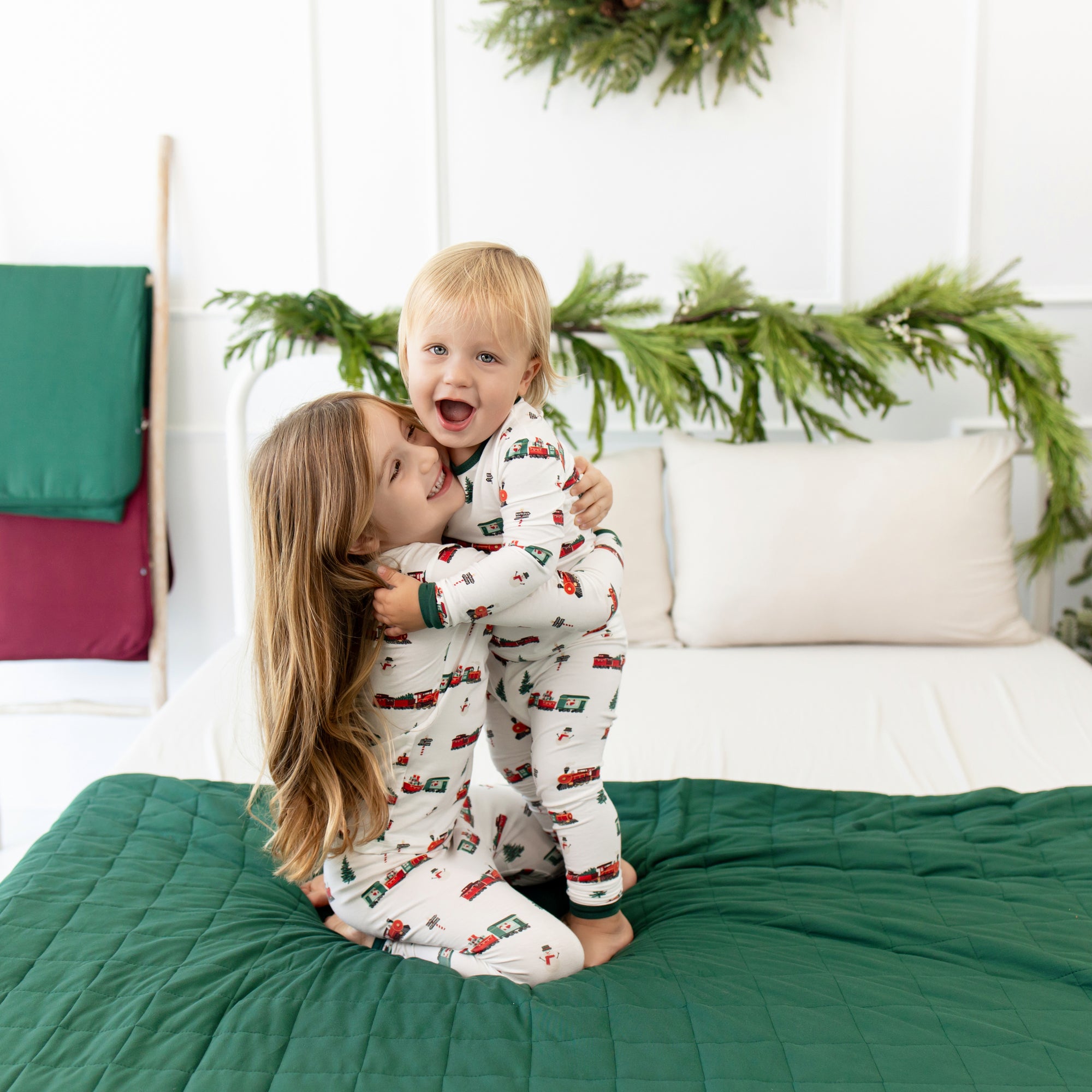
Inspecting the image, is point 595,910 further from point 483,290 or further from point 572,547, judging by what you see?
point 483,290

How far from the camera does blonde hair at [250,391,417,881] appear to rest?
0.86 meters

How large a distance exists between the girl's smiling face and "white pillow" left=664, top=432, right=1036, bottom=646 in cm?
93

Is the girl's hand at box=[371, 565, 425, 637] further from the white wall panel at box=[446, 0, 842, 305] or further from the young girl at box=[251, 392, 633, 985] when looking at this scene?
the white wall panel at box=[446, 0, 842, 305]

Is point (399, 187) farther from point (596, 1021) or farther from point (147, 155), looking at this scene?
point (596, 1021)

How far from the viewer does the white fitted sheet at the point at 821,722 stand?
4.39 ft

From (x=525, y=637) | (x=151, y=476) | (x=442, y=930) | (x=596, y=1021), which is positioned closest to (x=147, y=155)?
(x=151, y=476)

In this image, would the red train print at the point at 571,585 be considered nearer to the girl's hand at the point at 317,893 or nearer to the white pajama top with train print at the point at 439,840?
the white pajama top with train print at the point at 439,840

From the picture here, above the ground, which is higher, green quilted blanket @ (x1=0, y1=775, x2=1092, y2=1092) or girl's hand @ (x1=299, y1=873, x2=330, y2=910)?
green quilted blanket @ (x1=0, y1=775, x2=1092, y2=1092)

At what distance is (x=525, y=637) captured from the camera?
3.28 ft

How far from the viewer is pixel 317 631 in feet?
2.89

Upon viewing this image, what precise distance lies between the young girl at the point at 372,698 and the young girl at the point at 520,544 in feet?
0.13

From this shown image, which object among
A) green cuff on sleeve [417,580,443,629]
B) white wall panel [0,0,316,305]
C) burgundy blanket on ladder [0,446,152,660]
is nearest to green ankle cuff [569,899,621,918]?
green cuff on sleeve [417,580,443,629]

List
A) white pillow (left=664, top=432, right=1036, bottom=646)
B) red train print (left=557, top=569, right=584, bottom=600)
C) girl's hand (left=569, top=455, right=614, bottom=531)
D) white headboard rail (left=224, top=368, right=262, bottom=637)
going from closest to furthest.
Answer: red train print (left=557, top=569, right=584, bottom=600) < girl's hand (left=569, top=455, right=614, bottom=531) < white pillow (left=664, top=432, right=1036, bottom=646) < white headboard rail (left=224, top=368, right=262, bottom=637)

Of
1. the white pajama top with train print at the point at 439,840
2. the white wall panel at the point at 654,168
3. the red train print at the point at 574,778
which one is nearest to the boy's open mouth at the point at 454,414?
the white pajama top with train print at the point at 439,840
